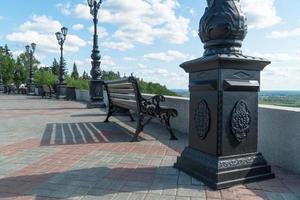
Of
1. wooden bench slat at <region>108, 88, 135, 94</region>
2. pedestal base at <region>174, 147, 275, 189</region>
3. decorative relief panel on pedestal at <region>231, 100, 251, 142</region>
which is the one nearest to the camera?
pedestal base at <region>174, 147, 275, 189</region>

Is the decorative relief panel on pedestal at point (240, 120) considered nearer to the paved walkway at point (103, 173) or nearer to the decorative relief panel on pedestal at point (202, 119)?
the decorative relief panel on pedestal at point (202, 119)

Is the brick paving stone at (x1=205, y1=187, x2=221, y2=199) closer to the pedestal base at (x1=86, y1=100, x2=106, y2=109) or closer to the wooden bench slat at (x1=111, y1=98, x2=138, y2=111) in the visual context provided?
the wooden bench slat at (x1=111, y1=98, x2=138, y2=111)

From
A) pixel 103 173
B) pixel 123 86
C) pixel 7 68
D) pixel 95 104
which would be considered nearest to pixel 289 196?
pixel 103 173

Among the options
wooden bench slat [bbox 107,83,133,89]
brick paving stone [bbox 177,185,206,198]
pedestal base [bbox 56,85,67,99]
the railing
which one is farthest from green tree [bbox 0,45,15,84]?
brick paving stone [bbox 177,185,206,198]

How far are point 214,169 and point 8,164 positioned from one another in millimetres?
2800

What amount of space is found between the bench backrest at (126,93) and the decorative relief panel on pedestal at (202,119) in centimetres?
240

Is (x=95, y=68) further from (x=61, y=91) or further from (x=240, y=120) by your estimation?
(x=240, y=120)

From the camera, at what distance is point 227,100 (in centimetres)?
394

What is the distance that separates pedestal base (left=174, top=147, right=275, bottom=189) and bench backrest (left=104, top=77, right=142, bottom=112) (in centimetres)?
253

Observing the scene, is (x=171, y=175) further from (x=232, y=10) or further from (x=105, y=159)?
(x=232, y=10)

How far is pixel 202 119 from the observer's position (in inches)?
165

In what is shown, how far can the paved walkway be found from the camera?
11.7 feet

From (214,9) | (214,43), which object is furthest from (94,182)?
(214,9)

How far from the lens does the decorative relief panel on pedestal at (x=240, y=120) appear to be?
3988 mm
